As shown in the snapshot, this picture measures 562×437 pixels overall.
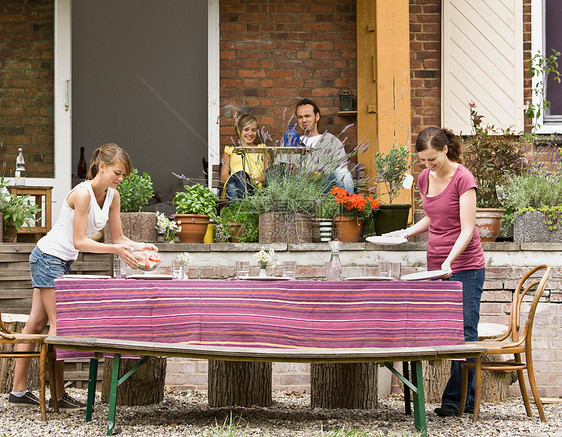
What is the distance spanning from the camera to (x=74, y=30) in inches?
414

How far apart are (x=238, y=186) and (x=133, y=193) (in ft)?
2.74

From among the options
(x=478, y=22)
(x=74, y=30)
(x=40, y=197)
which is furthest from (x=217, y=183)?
(x=74, y=30)

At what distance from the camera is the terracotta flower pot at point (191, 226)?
5719 mm

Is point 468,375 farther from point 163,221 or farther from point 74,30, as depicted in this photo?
point 74,30

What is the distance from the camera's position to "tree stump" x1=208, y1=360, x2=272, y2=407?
15.6ft

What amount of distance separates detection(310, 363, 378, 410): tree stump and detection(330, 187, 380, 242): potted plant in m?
1.16

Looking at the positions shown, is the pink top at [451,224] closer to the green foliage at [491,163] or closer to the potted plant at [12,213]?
the green foliage at [491,163]

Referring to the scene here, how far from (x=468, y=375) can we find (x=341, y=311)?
42.5 inches

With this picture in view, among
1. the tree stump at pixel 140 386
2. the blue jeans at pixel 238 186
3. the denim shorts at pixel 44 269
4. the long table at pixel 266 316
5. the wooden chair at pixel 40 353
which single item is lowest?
the tree stump at pixel 140 386

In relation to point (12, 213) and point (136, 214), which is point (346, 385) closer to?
point (136, 214)

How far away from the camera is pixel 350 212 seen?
224 inches

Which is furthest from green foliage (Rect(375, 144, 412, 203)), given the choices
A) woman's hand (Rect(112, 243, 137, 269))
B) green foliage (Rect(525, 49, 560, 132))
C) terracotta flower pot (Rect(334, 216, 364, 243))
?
woman's hand (Rect(112, 243, 137, 269))

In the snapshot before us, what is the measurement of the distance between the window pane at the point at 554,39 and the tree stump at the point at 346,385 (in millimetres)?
3803

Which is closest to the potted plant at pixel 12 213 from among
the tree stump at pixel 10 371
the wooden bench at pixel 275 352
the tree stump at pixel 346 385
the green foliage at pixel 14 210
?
the green foliage at pixel 14 210
